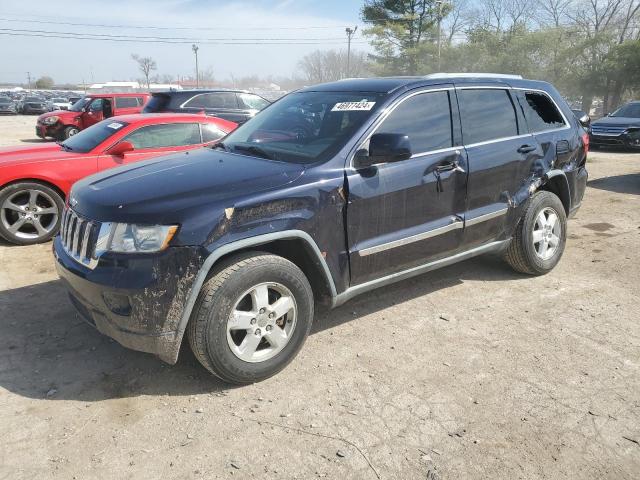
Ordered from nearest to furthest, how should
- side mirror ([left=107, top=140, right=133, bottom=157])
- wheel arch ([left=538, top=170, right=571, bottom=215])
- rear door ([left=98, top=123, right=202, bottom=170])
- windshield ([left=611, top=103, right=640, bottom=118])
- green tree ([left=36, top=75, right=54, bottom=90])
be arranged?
1. wheel arch ([left=538, top=170, right=571, bottom=215])
2. side mirror ([left=107, top=140, right=133, bottom=157])
3. rear door ([left=98, top=123, right=202, bottom=170])
4. windshield ([left=611, top=103, right=640, bottom=118])
5. green tree ([left=36, top=75, right=54, bottom=90])

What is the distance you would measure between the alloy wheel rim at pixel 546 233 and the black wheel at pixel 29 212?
505 centimetres

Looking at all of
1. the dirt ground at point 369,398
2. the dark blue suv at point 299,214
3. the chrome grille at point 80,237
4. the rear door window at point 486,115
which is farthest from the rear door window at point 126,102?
the rear door window at point 486,115

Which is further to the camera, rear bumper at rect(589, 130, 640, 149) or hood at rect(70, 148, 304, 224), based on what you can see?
rear bumper at rect(589, 130, 640, 149)

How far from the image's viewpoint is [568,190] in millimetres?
4906

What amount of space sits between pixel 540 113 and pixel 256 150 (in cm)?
271

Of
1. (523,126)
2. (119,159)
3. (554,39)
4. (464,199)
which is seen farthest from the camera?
(554,39)

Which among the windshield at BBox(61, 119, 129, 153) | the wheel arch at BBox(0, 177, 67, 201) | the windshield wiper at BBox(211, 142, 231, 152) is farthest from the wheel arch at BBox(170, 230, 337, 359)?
the windshield at BBox(61, 119, 129, 153)

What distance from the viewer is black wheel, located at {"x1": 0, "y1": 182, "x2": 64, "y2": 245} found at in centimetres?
574

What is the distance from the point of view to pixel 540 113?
4.73m

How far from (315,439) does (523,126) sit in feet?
10.6

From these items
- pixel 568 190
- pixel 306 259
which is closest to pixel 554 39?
pixel 568 190

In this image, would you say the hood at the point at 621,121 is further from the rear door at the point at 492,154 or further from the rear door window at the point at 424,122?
the rear door window at the point at 424,122

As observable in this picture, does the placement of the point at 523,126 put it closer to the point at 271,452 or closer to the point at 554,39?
the point at 271,452

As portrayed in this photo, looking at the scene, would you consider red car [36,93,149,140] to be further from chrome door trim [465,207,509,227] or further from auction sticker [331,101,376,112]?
chrome door trim [465,207,509,227]
